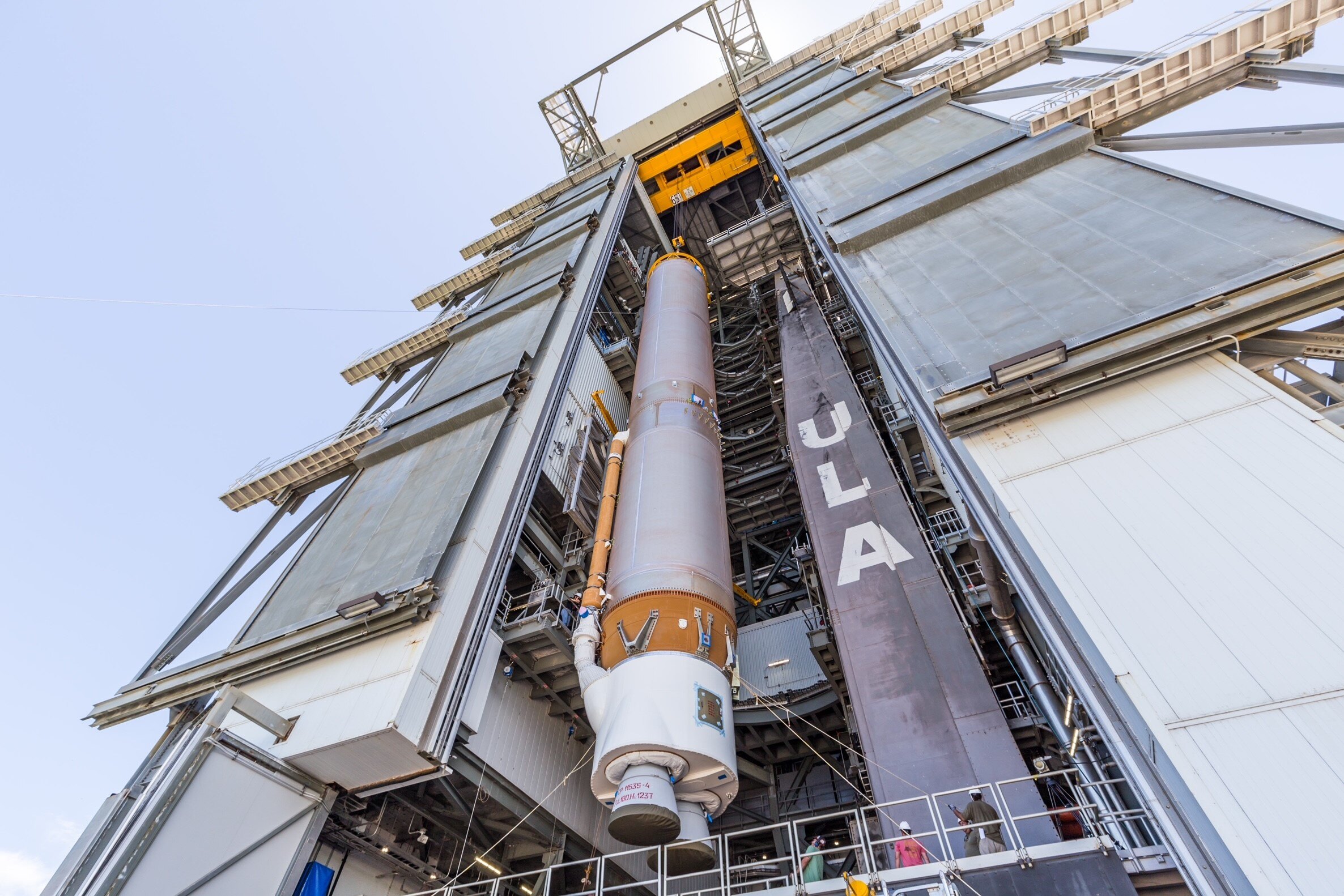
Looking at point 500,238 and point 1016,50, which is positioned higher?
point 500,238

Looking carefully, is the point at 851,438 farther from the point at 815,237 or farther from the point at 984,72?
the point at 984,72

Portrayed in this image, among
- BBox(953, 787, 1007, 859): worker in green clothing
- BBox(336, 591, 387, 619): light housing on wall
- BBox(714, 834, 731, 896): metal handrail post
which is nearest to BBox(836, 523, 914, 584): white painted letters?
BBox(953, 787, 1007, 859): worker in green clothing

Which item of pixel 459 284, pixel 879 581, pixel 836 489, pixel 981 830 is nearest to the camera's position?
pixel 981 830

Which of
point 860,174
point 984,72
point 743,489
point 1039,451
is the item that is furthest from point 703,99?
point 1039,451

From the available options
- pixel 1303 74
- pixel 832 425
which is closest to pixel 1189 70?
pixel 1303 74

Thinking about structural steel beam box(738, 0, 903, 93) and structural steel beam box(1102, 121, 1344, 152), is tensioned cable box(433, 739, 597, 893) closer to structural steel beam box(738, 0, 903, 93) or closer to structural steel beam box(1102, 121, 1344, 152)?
structural steel beam box(1102, 121, 1344, 152)

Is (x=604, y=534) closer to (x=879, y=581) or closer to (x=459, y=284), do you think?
(x=879, y=581)

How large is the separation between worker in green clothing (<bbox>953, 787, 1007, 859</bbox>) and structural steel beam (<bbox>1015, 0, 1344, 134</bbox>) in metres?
13.6

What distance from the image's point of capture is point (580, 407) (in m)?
20.2

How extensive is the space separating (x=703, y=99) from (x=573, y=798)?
33.9 m

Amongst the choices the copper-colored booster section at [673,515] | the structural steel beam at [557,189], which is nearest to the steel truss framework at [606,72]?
the structural steel beam at [557,189]

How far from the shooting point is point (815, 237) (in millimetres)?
17016

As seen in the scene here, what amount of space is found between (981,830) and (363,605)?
10633mm

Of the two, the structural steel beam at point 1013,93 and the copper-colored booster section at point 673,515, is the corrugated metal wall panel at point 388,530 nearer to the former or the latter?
the copper-colored booster section at point 673,515
